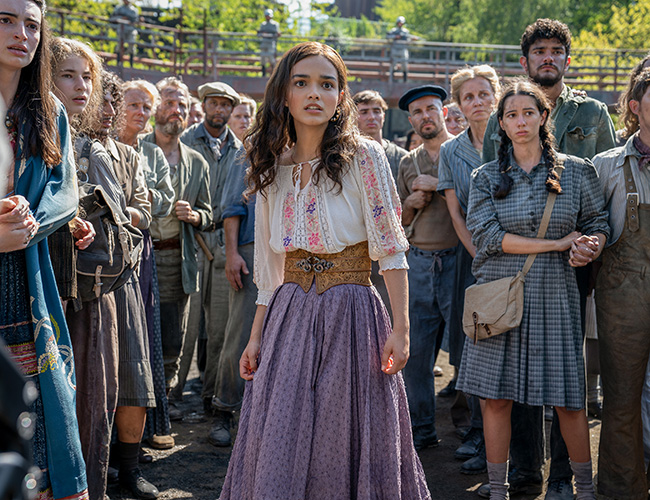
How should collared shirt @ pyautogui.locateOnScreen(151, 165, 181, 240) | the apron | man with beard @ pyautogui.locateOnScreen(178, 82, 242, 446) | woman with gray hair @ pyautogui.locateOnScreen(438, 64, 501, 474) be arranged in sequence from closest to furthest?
the apron
woman with gray hair @ pyautogui.locateOnScreen(438, 64, 501, 474)
collared shirt @ pyautogui.locateOnScreen(151, 165, 181, 240)
man with beard @ pyautogui.locateOnScreen(178, 82, 242, 446)

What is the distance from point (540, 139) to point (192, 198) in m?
2.70

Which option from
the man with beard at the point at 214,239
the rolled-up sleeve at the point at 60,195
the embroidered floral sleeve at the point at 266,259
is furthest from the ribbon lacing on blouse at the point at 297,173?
the man with beard at the point at 214,239

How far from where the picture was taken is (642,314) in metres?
3.89

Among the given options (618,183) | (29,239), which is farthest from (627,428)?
(29,239)

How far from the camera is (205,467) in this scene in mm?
4734

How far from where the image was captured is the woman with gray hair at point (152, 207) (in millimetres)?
4648

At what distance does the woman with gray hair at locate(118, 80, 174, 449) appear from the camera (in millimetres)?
4648

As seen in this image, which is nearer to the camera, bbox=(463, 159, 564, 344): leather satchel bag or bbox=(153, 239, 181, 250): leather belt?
bbox=(463, 159, 564, 344): leather satchel bag

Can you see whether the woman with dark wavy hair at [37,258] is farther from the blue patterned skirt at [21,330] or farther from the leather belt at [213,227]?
the leather belt at [213,227]

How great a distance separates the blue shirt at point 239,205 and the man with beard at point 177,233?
460 millimetres

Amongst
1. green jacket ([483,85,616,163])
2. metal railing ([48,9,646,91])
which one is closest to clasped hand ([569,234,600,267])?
green jacket ([483,85,616,163])

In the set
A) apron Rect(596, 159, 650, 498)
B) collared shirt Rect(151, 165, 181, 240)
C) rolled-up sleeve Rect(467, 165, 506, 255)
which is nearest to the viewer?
apron Rect(596, 159, 650, 498)

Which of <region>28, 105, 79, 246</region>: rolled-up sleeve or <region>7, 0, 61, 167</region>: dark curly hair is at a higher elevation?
<region>7, 0, 61, 167</region>: dark curly hair

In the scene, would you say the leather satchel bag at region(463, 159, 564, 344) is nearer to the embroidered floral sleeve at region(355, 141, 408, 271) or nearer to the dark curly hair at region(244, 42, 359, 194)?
the embroidered floral sleeve at region(355, 141, 408, 271)
